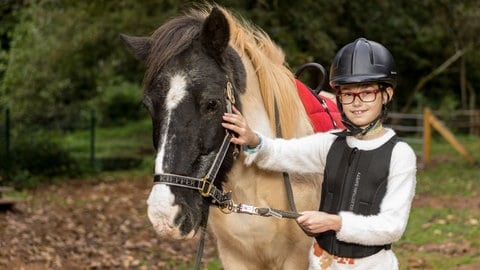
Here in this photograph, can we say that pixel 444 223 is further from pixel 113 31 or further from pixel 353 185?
pixel 113 31

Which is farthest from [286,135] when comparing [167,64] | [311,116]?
[167,64]

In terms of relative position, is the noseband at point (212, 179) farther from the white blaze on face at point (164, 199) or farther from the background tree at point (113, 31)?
the background tree at point (113, 31)

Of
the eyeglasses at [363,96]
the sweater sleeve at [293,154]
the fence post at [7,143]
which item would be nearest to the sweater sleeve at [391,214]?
the eyeglasses at [363,96]

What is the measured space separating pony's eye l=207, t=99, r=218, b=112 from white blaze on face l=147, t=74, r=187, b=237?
109 millimetres

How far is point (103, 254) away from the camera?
22.8ft

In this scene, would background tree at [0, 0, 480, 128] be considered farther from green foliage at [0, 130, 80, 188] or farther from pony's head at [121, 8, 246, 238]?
pony's head at [121, 8, 246, 238]

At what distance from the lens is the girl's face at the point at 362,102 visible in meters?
2.58

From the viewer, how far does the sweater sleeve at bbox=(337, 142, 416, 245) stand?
246 centimetres

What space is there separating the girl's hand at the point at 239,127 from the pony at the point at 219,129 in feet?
0.11

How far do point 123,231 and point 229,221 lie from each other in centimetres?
559

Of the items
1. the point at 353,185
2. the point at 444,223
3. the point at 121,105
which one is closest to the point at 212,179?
the point at 353,185

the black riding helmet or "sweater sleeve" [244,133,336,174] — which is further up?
A: the black riding helmet

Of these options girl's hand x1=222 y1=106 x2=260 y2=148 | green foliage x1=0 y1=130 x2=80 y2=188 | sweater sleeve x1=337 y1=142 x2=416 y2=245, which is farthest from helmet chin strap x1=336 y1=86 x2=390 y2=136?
green foliage x1=0 y1=130 x2=80 y2=188

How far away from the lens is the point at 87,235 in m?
8.12
